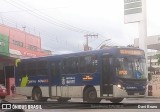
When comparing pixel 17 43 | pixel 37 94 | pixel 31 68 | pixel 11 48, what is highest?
pixel 17 43

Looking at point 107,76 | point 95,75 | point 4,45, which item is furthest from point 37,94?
point 4,45

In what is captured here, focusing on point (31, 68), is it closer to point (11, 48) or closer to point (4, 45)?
point (4, 45)

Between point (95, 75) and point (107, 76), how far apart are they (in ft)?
2.32

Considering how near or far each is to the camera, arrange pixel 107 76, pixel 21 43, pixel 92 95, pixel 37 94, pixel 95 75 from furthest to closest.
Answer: pixel 21 43 < pixel 37 94 < pixel 92 95 < pixel 95 75 < pixel 107 76

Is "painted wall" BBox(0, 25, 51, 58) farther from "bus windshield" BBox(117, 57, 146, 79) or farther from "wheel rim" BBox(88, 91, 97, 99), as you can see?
"bus windshield" BBox(117, 57, 146, 79)

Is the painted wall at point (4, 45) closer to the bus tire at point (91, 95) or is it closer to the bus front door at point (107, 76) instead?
the bus tire at point (91, 95)

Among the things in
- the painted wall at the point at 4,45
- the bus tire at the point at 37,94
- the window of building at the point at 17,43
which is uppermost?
the window of building at the point at 17,43

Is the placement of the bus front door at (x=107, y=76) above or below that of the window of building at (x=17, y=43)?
below

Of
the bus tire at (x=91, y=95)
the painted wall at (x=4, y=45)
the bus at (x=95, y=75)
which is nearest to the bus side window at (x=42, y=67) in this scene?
the bus at (x=95, y=75)

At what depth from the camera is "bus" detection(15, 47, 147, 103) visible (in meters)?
18.9

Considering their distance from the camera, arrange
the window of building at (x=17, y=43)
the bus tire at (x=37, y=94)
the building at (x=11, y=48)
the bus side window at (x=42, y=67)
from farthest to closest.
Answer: the window of building at (x=17, y=43) → the building at (x=11, y=48) → the bus tire at (x=37, y=94) → the bus side window at (x=42, y=67)

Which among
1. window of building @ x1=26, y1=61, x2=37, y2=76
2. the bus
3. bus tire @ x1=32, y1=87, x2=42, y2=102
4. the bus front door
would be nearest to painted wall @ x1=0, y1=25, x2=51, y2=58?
window of building @ x1=26, y1=61, x2=37, y2=76

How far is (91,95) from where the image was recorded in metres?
20.1

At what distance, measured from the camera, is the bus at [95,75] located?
18.9m
